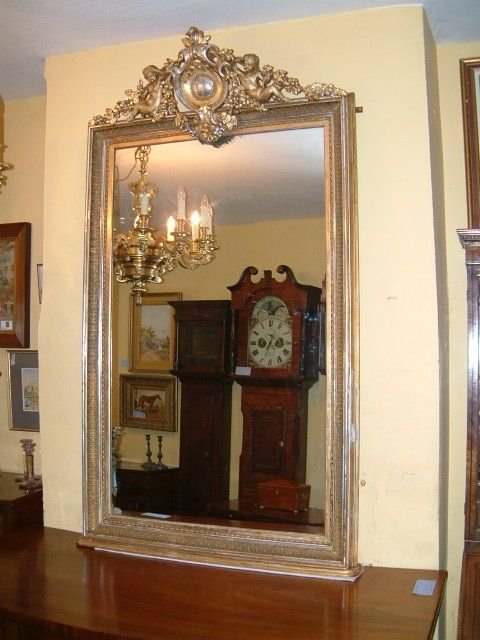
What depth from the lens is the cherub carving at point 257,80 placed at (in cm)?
205

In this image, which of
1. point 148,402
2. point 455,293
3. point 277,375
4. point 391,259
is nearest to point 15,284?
point 148,402

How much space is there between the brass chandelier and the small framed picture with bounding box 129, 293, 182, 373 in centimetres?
4

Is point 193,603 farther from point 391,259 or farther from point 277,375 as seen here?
point 391,259

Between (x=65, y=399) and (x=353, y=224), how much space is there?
1.13m

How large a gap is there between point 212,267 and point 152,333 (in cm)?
29

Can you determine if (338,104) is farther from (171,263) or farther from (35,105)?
(35,105)

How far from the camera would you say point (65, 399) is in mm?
2363

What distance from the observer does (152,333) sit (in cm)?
220

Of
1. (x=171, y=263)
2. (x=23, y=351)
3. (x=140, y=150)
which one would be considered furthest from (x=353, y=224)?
(x=23, y=351)

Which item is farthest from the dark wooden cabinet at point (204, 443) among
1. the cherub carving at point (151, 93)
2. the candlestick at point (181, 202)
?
the cherub carving at point (151, 93)

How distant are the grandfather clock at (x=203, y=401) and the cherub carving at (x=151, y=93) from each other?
0.63 meters

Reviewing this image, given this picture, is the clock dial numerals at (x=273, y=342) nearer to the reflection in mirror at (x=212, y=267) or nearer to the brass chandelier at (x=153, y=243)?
the reflection in mirror at (x=212, y=267)

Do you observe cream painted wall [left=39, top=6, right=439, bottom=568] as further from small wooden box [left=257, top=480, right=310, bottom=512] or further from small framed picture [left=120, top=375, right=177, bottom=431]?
small framed picture [left=120, top=375, right=177, bottom=431]

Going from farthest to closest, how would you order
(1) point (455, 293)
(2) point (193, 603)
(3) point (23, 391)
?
(3) point (23, 391)
(1) point (455, 293)
(2) point (193, 603)
